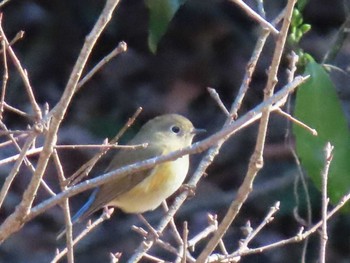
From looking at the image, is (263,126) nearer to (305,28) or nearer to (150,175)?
(150,175)

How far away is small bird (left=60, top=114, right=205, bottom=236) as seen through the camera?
199 inches

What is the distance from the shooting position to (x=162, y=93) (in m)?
6.32

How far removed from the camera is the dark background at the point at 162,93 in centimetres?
609

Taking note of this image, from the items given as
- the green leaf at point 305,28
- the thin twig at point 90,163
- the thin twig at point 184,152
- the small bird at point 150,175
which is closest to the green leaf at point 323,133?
the green leaf at point 305,28

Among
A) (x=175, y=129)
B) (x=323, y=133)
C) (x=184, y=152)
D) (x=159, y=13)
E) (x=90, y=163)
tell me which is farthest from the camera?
(x=175, y=129)

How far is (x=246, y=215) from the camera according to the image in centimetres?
623

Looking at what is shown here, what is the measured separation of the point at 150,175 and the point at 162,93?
4.07 ft

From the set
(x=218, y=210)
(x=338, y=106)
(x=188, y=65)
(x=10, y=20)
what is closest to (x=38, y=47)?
(x=10, y=20)

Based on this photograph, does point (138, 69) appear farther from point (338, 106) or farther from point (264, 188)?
point (338, 106)

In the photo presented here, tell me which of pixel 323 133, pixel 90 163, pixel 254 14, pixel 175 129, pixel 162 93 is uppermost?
pixel 254 14

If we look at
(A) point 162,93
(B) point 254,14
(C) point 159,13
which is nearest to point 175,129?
(C) point 159,13

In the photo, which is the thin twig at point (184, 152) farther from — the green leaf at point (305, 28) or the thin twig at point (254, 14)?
the green leaf at point (305, 28)

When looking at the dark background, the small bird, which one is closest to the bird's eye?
the small bird

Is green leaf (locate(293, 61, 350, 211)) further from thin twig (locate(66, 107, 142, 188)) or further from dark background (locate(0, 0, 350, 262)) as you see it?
thin twig (locate(66, 107, 142, 188))
